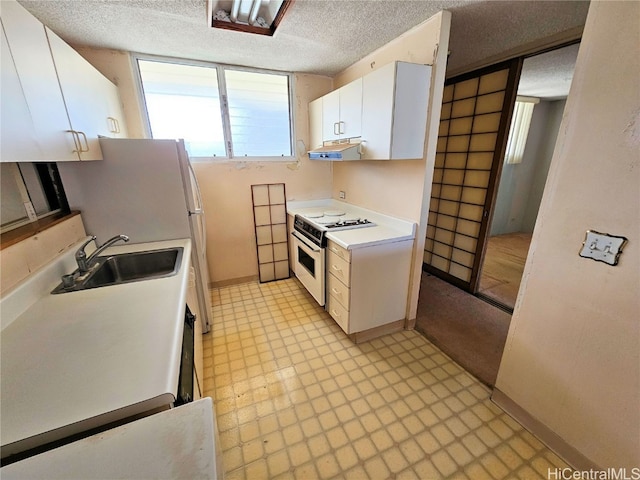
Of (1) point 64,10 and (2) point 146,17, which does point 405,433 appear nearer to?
(2) point 146,17

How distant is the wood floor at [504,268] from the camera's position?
116 inches

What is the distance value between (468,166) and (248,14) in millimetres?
2515

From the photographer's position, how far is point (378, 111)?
195 centimetres

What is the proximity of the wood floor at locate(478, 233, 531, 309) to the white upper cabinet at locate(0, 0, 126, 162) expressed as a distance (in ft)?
12.0

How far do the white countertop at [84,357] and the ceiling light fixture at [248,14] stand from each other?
5.85 feet

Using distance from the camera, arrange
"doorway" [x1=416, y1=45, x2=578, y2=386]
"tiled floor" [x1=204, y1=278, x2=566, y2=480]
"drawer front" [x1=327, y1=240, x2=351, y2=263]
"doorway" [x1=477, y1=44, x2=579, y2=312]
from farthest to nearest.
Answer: "doorway" [x1=477, y1=44, x2=579, y2=312]
"doorway" [x1=416, y1=45, x2=578, y2=386]
"drawer front" [x1=327, y1=240, x2=351, y2=263]
"tiled floor" [x1=204, y1=278, x2=566, y2=480]

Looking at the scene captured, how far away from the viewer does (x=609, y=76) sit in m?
1.06

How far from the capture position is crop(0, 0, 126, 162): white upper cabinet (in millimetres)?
978

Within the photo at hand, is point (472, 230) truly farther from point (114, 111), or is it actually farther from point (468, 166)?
point (114, 111)

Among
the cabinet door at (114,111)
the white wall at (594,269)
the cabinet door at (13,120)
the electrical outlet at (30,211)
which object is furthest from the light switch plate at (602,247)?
the cabinet door at (114,111)

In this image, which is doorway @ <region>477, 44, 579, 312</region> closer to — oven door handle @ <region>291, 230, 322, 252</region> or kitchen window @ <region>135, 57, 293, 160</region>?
oven door handle @ <region>291, 230, 322, 252</region>

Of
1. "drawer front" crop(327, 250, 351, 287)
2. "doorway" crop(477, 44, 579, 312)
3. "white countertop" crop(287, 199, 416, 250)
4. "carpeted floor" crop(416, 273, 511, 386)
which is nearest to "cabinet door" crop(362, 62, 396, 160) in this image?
"white countertop" crop(287, 199, 416, 250)

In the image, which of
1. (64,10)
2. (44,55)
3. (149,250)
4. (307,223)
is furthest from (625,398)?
(64,10)

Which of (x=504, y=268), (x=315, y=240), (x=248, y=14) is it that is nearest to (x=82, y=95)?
(x=248, y=14)
